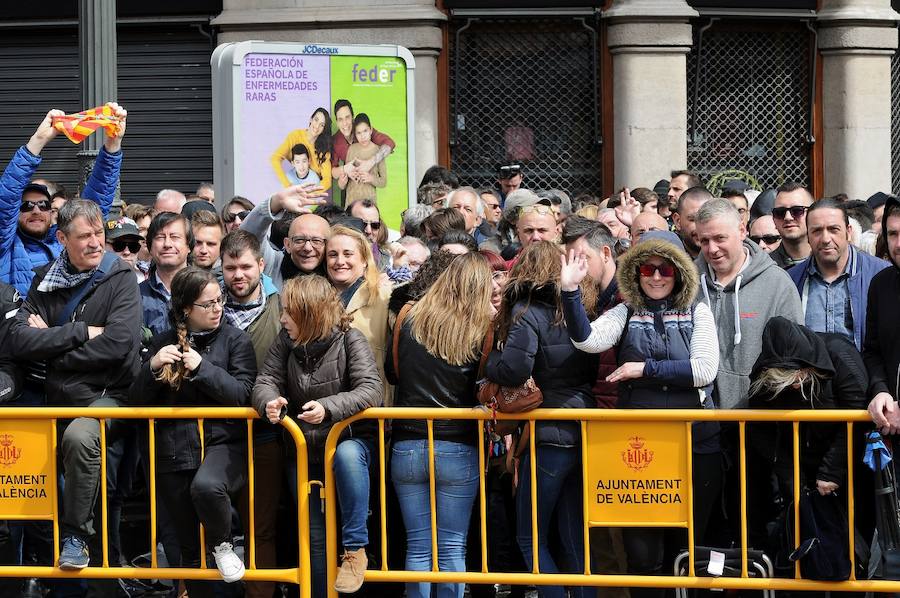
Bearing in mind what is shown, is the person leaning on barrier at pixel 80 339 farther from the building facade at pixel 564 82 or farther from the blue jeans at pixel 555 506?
the building facade at pixel 564 82

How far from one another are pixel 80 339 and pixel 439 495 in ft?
6.56

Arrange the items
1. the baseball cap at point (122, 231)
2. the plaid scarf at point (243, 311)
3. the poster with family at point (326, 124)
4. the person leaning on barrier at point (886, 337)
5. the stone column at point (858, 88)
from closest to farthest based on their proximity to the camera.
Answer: the person leaning on barrier at point (886, 337) < the plaid scarf at point (243, 311) < the baseball cap at point (122, 231) < the poster with family at point (326, 124) < the stone column at point (858, 88)

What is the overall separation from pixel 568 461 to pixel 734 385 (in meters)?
0.94

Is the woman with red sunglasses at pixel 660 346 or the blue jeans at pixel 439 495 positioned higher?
the woman with red sunglasses at pixel 660 346

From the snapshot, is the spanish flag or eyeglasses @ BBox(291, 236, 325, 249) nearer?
eyeglasses @ BBox(291, 236, 325, 249)

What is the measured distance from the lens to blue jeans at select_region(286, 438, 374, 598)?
6.30 meters

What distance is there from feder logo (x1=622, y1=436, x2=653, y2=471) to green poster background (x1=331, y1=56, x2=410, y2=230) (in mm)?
6275

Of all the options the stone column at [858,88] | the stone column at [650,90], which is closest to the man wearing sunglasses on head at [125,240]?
the stone column at [650,90]

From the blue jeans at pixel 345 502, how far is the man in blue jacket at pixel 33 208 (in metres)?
2.80

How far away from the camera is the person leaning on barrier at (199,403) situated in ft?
20.8

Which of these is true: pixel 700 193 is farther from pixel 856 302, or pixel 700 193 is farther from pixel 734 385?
pixel 734 385

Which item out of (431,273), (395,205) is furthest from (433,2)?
(431,273)

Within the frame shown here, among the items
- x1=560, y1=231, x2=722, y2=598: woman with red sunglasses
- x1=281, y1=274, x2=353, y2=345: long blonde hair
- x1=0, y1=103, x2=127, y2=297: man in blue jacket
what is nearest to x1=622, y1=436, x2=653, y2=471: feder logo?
x1=560, y1=231, x2=722, y2=598: woman with red sunglasses

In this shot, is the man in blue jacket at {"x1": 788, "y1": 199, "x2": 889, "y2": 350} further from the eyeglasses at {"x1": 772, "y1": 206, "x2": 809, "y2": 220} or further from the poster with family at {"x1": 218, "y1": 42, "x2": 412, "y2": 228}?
the poster with family at {"x1": 218, "y1": 42, "x2": 412, "y2": 228}
